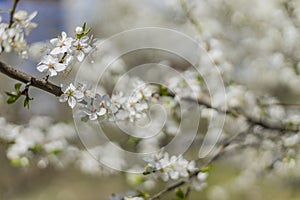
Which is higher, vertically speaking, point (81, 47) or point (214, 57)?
point (214, 57)

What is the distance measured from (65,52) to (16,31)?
11cm

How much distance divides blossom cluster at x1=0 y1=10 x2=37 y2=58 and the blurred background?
0.16 m

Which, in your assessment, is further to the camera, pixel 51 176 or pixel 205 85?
pixel 51 176

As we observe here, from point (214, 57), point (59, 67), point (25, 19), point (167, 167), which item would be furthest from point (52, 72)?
point (214, 57)

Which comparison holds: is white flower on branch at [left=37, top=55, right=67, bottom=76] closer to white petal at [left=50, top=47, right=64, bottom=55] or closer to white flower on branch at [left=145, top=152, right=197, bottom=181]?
white petal at [left=50, top=47, right=64, bottom=55]

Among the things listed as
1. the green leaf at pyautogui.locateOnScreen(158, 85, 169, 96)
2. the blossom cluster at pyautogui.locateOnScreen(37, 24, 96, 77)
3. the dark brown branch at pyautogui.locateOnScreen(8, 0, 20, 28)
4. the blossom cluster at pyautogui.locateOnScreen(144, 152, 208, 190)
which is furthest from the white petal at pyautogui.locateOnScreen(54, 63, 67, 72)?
the green leaf at pyautogui.locateOnScreen(158, 85, 169, 96)

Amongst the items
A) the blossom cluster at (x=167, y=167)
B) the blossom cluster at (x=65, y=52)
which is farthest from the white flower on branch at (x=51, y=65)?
the blossom cluster at (x=167, y=167)

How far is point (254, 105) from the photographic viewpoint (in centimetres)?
193

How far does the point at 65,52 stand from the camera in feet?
3.01

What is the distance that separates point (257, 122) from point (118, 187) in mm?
2819

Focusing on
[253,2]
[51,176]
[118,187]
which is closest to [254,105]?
[253,2]

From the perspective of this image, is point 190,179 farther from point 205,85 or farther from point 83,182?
point 83,182

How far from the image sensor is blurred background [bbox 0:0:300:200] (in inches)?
85.5

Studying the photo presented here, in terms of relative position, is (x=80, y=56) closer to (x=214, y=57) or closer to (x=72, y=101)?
(x=72, y=101)
